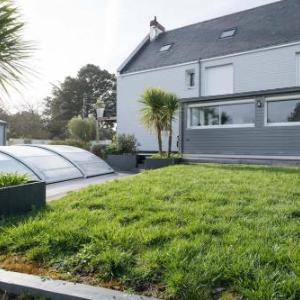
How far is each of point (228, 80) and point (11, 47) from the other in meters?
17.6

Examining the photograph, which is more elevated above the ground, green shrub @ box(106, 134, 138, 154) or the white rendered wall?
the white rendered wall

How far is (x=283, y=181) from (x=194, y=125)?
27.5 ft

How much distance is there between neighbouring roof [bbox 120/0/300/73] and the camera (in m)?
19.2

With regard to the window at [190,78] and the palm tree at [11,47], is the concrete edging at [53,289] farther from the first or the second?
the window at [190,78]

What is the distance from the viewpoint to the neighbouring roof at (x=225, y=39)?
1922 cm

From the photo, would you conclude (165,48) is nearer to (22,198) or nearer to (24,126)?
(22,198)

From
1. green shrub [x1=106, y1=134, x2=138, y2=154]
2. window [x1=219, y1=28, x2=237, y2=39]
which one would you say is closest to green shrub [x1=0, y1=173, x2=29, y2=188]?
green shrub [x1=106, y1=134, x2=138, y2=154]

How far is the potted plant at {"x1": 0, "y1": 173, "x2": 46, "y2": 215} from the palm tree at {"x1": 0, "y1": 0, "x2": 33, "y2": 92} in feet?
6.49

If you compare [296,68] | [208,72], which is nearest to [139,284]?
[296,68]

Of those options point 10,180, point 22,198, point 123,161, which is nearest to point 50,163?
point 10,180

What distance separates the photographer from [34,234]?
4457 millimetres

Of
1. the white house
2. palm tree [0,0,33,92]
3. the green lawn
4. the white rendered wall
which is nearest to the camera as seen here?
the green lawn

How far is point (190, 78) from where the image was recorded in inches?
872

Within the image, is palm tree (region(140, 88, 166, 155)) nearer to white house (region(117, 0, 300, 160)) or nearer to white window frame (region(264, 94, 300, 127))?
white house (region(117, 0, 300, 160))
